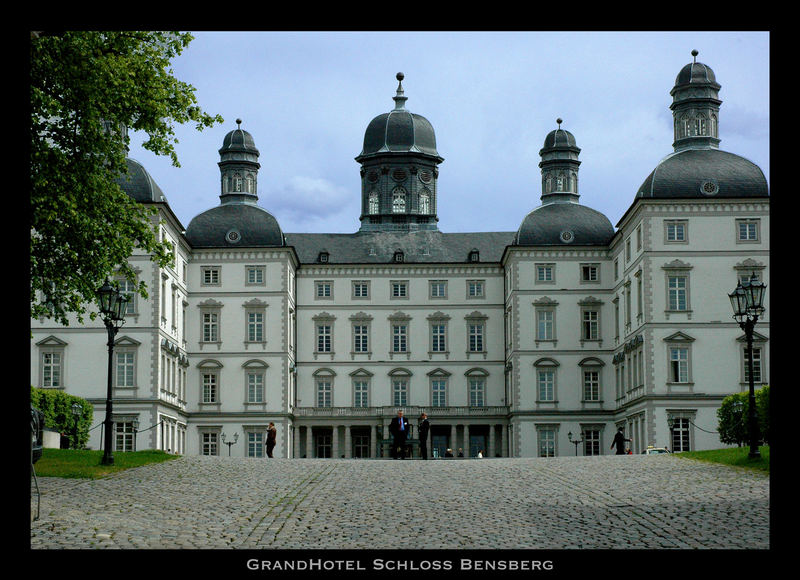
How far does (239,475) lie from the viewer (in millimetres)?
26703

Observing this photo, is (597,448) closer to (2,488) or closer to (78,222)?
(78,222)

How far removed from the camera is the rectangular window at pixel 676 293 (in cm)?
5688

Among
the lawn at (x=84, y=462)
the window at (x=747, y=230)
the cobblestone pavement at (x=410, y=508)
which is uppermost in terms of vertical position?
the window at (x=747, y=230)

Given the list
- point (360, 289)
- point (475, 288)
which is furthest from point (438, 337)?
point (360, 289)

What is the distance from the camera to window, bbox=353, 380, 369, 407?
71.4 meters

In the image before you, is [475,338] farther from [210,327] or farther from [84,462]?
[84,462]

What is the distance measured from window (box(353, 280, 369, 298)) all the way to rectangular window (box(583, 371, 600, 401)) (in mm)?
13759

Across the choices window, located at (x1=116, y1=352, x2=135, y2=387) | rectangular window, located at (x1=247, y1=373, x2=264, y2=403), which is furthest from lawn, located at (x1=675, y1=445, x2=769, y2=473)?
rectangular window, located at (x1=247, y1=373, x2=264, y2=403)

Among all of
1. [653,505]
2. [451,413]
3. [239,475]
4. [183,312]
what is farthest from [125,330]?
[653,505]

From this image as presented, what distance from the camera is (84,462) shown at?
92.7ft

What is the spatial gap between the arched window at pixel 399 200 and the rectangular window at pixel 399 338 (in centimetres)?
1061

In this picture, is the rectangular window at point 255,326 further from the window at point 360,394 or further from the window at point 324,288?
the window at point 360,394

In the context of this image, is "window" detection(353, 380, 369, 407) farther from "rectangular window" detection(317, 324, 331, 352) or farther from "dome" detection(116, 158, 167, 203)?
"dome" detection(116, 158, 167, 203)

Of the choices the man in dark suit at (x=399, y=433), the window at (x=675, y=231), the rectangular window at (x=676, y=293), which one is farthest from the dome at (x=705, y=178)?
the man in dark suit at (x=399, y=433)
